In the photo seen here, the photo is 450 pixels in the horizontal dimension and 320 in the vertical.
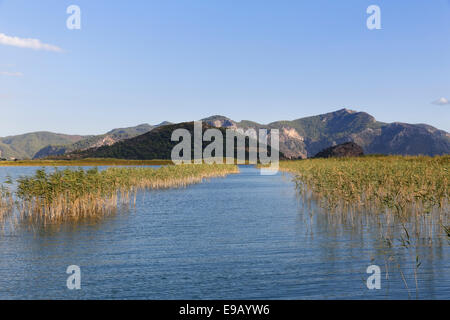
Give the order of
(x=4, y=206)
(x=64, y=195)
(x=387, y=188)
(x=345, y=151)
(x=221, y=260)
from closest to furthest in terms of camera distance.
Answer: (x=221, y=260) < (x=64, y=195) < (x=4, y=206) < (x=387, y=188) < (x=345, y=151)

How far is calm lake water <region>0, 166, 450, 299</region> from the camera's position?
11641 mm

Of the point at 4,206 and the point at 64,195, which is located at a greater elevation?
the point at 64,195

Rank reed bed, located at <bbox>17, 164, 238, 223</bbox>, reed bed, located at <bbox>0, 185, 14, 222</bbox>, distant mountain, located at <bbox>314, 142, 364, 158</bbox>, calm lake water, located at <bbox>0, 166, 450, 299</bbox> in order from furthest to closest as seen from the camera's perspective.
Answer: distant mountain, located at <bbox>314, 142, 364, 158</bbox> → reed bed, located at <bbox>0, 185, 14, 222</bbox> → reed bed, located at <bbox>17, 164, 238, 223</bbox> → calm lake water, located at <bbox>0, 166, 450, 299</bbox>

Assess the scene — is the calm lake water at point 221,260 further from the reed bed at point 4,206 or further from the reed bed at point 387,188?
the reed bed at point 4,206

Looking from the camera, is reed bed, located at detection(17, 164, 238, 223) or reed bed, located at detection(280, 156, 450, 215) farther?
reed bed, located at detection(17, 164, 238, 223)

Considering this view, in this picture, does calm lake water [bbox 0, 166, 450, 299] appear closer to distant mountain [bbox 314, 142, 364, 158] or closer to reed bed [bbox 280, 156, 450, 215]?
reed bed [bbox 280, 156, 450, 215]

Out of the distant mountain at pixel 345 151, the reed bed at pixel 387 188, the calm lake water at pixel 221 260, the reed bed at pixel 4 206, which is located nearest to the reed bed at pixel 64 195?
the reed bed at pixel 4 206

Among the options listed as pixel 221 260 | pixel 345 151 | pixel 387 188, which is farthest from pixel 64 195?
pixel 345 151

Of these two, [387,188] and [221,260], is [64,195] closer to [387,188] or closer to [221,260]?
[221,260]

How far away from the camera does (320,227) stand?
21688 mm

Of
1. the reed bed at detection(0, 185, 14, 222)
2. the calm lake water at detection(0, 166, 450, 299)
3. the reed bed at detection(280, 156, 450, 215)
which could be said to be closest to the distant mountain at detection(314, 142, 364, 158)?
the reed bed at detection(280, 156, 450, 215)

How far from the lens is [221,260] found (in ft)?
49.3


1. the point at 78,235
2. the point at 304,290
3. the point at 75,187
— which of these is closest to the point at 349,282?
the point at 304,290

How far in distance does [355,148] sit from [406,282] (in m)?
131
